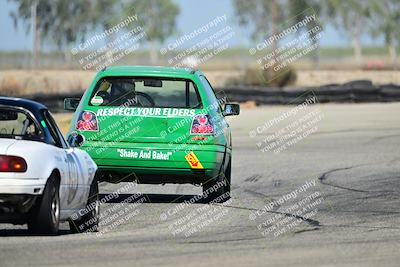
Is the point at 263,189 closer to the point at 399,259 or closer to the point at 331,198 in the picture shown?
the point at 331,198

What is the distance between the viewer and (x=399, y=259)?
8.84 metres

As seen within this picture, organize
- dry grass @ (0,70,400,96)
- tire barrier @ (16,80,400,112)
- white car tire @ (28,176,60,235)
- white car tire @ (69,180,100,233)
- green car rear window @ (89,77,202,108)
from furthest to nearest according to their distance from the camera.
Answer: dry grass @ (0,70,400,96) → tire barrier @ (16,80,400,112) → green car rear window @ (89,77,202,108) → white car tire @ (69,180,100,233) → white car tire @ (28,176,60,235)

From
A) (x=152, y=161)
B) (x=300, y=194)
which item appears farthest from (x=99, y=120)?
(x=300, y=194)

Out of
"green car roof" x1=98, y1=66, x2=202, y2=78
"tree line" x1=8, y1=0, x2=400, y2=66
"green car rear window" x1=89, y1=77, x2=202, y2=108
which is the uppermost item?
"green car roof" x1=98, y1=66, x2=202, y2=78

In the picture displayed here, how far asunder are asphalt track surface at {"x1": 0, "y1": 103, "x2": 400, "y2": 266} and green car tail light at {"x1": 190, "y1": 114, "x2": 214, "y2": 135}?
873 mm

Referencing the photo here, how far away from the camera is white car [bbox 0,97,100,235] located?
9.78 meters

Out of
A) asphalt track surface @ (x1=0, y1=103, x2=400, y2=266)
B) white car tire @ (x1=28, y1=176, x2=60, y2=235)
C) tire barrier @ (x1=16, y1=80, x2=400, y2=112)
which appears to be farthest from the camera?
tire barrier @ (x1=16, y1=80, x2=400, y2=112)

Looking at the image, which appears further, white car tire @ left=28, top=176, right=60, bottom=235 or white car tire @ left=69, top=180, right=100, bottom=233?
white car tire @ left=69, top=180, right=100, bottom=233

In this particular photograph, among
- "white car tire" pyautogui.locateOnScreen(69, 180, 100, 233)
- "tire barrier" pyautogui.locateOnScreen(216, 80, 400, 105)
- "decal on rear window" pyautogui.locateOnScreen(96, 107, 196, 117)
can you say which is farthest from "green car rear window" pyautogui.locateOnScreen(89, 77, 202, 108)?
"tire barrier" pyautogui.locateOnScreen(216, 80, 400, 105)

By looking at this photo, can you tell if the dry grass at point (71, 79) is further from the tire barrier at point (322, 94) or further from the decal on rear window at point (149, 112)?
the decal on rear window at point (149, 112)

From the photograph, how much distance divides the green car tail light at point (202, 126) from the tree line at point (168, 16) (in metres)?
68.2

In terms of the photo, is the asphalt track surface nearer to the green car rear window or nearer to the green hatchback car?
the green hatchback car

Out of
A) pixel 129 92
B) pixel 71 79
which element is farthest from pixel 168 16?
pixel 129 92

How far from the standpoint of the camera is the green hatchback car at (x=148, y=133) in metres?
13.9
